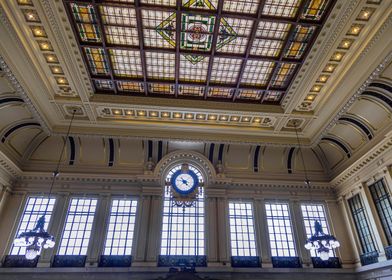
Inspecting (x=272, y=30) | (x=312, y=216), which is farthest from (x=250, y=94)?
(x=312, y=216)

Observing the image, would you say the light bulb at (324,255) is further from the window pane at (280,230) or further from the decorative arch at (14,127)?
the decorative arch at (14,127)

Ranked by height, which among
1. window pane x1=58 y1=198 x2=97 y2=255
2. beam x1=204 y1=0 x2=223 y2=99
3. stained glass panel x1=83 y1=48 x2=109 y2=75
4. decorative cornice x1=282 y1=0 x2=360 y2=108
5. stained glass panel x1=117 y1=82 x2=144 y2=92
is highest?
stained glass panel x1=117 y1=82 x2=144 y2=92

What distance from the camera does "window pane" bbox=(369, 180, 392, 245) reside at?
10.2 m

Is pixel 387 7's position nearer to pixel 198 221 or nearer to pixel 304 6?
pixel 304 6

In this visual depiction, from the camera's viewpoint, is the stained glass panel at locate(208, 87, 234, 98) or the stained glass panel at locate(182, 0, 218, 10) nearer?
the stained glass panel at locate(182, 0, 218, 10)

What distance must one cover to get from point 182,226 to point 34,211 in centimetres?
650

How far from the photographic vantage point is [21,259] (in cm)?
1086

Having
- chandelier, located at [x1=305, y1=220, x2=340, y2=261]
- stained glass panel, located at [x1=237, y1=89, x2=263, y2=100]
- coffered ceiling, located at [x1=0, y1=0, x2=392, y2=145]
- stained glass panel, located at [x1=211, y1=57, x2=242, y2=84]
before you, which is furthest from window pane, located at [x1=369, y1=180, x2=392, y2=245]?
stained glass panel, located at [x1=211, y1=57, x2=242, y2=84]

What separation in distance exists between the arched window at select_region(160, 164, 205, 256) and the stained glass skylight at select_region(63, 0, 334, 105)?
190 inches

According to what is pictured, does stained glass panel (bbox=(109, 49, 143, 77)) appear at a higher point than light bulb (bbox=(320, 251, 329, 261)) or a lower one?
higher

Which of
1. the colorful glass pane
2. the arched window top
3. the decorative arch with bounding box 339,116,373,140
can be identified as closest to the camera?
the colorful glass pane

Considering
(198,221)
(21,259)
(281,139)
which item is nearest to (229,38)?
(281,139)

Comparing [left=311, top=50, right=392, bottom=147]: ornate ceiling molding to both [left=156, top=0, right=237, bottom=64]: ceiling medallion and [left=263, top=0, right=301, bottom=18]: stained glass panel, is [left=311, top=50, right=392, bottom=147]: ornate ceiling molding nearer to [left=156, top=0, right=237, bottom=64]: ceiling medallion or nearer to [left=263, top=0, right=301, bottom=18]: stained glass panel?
[left=263, top=0, right=301, bottom=18]: stained glass panel

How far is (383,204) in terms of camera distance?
10562 mm
